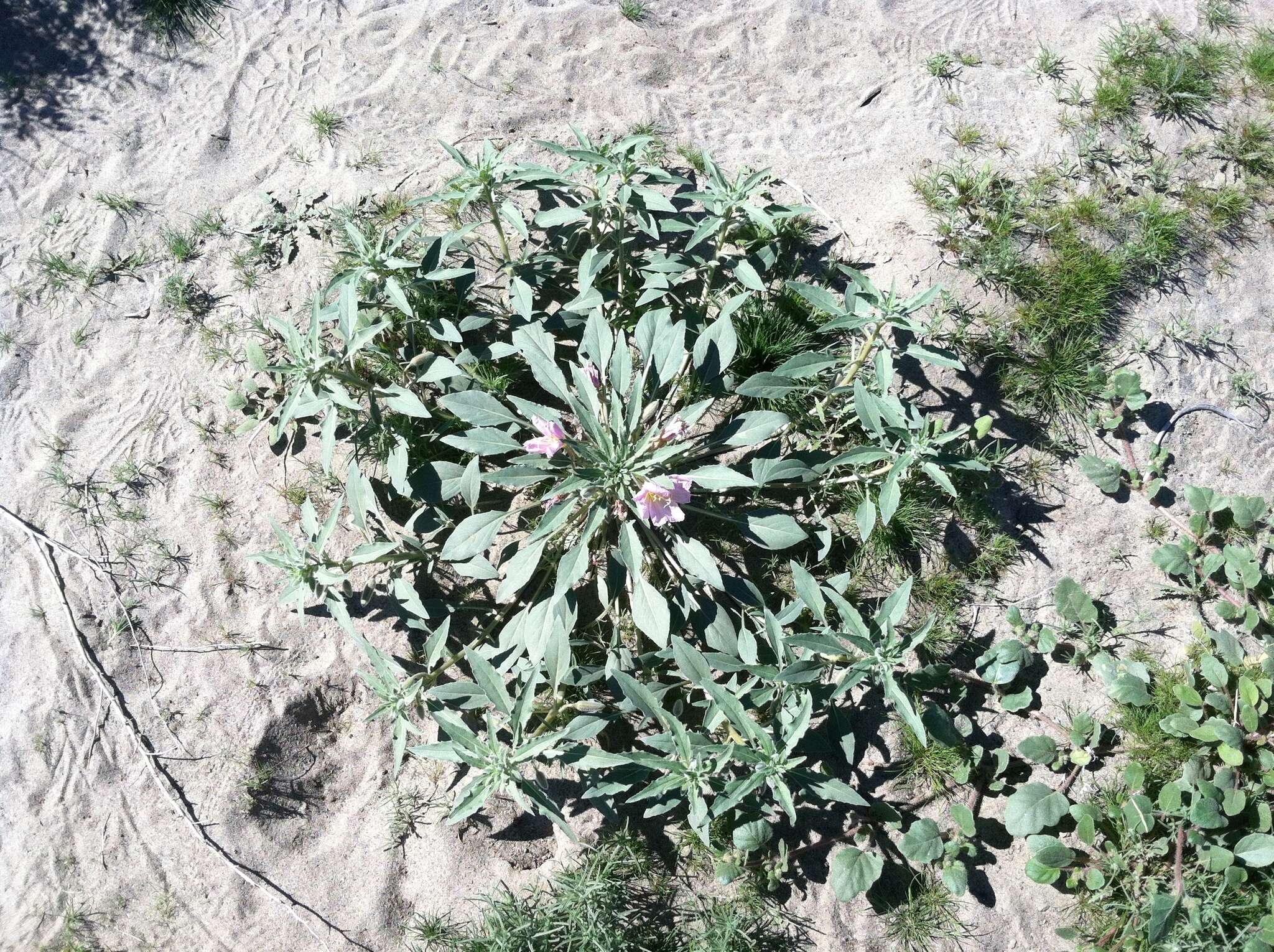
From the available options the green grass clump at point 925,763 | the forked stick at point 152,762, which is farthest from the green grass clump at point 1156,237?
the forked stick at point 152,762

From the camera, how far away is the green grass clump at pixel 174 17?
4.14 m

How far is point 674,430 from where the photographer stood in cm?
295

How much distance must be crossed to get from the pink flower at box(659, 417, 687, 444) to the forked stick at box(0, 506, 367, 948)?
7.34 feet

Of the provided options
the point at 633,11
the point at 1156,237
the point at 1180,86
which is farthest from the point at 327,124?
the point at 1180,86

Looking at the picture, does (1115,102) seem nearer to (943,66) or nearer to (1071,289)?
(943,66)

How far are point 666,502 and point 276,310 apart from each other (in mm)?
2095

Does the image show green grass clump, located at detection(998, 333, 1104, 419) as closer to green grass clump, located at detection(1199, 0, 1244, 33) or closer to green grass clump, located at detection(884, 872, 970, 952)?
green grass clump, located at detection(1199, 0, 1244, 33)

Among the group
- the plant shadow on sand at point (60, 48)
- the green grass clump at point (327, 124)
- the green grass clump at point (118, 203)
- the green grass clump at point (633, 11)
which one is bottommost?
the green grass clump at point (118, 203)

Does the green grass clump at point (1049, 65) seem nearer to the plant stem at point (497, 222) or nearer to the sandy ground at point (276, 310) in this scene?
the sandy ground at point (276, 310)

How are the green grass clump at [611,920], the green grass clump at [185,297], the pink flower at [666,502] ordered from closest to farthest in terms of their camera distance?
the pink flower at [666,502] < the green grass clump at [611,920] < the green grass clump at [185,297]

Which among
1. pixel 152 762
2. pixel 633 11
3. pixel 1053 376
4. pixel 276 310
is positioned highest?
pixel 633 11

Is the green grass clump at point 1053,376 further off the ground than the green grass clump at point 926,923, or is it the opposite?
the green grass clump at point 1053,376

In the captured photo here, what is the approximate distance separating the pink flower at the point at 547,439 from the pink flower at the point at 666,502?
0.33 m

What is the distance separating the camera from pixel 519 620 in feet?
10.4
